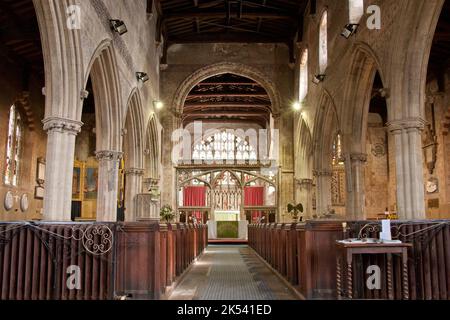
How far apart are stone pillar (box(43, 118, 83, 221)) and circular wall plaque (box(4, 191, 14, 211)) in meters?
6.15

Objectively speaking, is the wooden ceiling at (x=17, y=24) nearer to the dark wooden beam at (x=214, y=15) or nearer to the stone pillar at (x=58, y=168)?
the stone pillar at (x=58, y=168)

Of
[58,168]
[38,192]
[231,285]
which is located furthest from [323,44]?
[38,192]

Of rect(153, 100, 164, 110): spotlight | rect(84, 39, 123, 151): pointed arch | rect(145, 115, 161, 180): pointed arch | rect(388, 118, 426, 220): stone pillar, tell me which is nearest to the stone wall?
rect(84, 39, 123, 151): pointed arch

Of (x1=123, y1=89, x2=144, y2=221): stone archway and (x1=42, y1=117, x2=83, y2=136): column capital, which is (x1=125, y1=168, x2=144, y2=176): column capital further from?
(x1=42, y1=117, x2=83, y2=136): column capital

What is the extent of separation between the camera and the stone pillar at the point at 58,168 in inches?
322

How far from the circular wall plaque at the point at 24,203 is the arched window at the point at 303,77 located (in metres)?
11.0

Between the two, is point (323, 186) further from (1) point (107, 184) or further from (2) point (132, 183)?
(1) point (107, 184)

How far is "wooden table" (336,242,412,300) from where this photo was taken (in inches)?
187

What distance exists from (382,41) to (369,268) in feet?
19.5

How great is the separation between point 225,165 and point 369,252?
56.0 feet

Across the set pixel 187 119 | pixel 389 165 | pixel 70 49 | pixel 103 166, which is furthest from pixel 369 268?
pixel 187 119

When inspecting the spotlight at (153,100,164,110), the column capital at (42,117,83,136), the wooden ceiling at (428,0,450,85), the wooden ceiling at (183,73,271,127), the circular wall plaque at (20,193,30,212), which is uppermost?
the wooden ceiling at (183,73,271,127)

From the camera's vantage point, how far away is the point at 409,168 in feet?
28.2

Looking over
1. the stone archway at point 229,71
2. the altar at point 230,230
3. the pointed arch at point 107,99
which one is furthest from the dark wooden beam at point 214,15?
the altar at point 230,230
